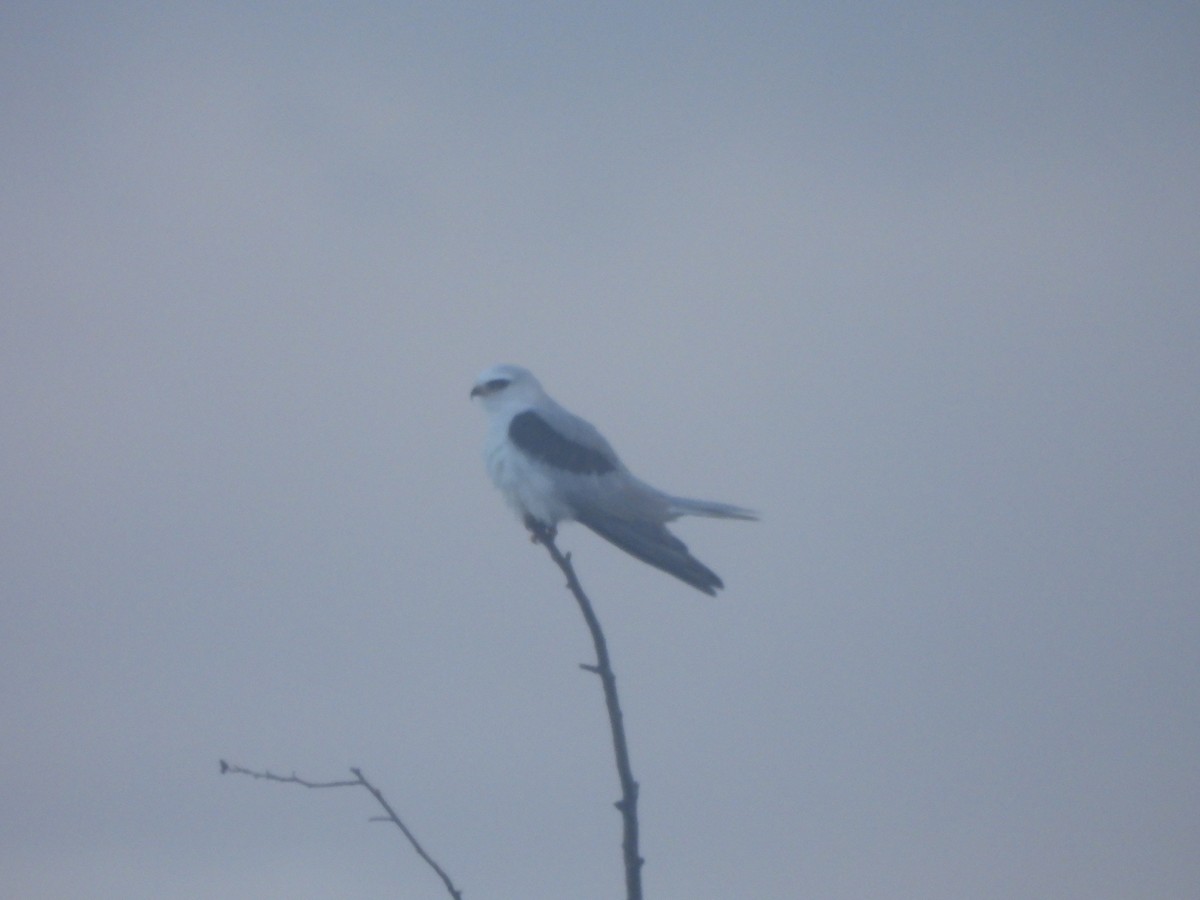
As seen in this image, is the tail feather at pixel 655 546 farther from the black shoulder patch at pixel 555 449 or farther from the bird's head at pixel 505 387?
the bird's head at pixel 505 387

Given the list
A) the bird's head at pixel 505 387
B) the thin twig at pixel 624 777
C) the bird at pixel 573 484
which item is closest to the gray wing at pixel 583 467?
the bird at pixel 573 484

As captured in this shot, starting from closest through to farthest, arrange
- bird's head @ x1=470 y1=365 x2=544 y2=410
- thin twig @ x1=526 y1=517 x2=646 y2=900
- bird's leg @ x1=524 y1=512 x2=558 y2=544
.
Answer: thin twig @ x1=526 y1=517 x2=646 y2=900 → bird's leg @ x1=524 y1=512 x2=558 y2=544 → bird's head @ x1=470 y1=365 x2=544 y2=410

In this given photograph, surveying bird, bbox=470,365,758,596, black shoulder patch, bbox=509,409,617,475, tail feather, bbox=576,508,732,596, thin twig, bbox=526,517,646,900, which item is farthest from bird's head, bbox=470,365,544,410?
thin twig, bbox=526,517,646,900

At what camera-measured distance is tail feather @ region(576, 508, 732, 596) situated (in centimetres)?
671

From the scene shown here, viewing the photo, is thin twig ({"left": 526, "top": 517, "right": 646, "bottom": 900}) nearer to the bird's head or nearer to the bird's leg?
the bird's leg

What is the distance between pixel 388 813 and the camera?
3.45 metres

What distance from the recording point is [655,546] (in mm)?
7145

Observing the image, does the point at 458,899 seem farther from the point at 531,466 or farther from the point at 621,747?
the point at 531,466

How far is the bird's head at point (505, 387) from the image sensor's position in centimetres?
860

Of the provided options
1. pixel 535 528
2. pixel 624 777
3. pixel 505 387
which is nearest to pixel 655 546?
pixel 535 528

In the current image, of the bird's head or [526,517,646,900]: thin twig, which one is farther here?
the bird's head

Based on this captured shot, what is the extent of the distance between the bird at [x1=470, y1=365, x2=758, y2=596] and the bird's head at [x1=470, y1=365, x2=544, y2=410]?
27 cm

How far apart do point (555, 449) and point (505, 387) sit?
902mm

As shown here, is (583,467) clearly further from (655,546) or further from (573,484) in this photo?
(655,546)
